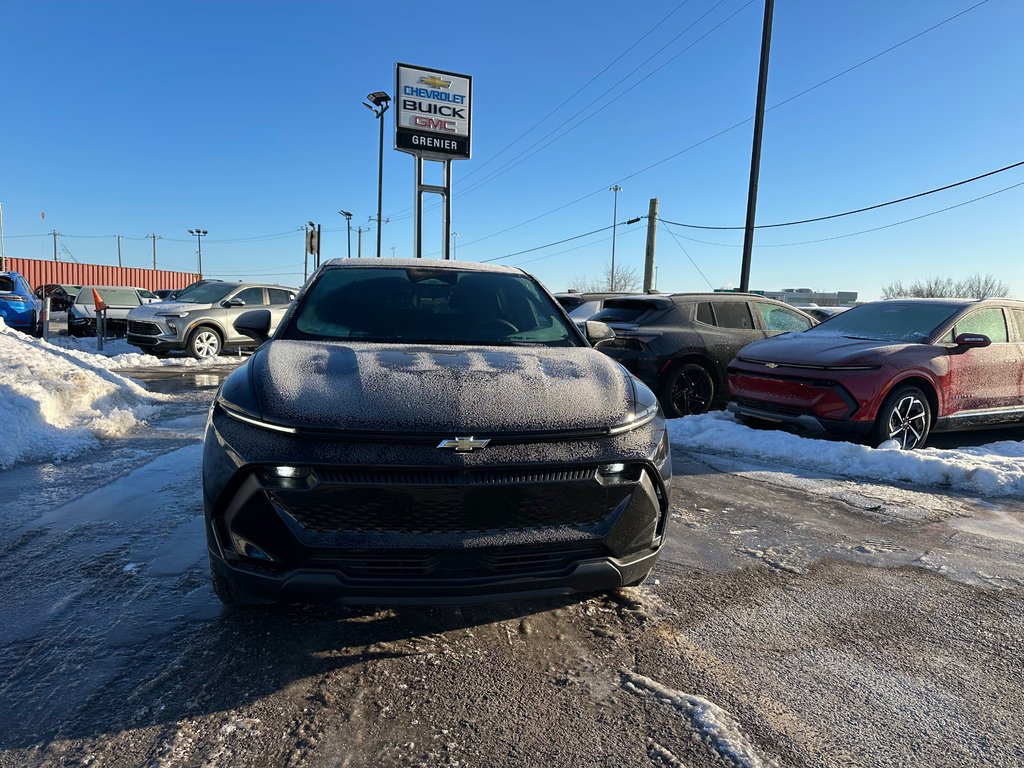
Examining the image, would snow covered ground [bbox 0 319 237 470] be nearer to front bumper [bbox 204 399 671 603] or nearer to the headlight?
front bumper [bbox 204 399 671 603]

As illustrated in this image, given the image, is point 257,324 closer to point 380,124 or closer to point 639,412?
point 639,412

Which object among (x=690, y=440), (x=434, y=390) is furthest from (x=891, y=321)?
(x=434, y=390)

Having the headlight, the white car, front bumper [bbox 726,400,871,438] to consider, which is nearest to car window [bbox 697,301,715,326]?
front bumper [bbox 726,400,871,438]

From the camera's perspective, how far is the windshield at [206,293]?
1379 cm

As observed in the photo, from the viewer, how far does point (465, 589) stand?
2127 mm

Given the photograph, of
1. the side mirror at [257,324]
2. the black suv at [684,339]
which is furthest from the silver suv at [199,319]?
the side mirror at [257,324]

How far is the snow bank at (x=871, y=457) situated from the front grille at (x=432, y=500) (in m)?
4.28

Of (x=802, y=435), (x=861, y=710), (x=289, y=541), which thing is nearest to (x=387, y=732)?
(x=289, y=541)

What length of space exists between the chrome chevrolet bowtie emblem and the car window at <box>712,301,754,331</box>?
650 centimetres

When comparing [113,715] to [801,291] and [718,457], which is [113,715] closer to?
[718,457]

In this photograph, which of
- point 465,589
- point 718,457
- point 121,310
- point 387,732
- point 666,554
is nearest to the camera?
point 387,732

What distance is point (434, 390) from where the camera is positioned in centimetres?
236

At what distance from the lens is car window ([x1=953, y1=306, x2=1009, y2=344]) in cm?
655

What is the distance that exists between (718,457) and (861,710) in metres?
3.89
